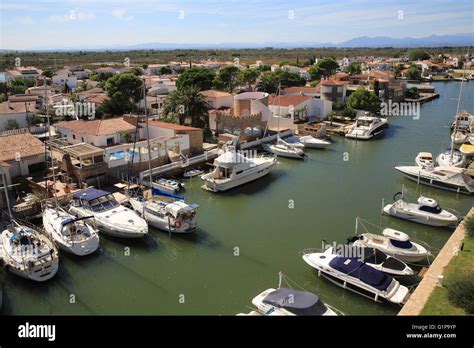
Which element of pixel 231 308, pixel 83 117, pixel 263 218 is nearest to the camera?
pixel 231 308

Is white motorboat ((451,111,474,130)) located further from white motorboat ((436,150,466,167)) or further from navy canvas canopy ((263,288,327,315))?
navy canvas canopy ((263,288,327,315))

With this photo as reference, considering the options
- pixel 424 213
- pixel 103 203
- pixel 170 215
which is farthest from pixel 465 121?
pixel 103 203

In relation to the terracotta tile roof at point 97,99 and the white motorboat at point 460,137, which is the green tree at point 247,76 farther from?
the white motorboat at point 460,137

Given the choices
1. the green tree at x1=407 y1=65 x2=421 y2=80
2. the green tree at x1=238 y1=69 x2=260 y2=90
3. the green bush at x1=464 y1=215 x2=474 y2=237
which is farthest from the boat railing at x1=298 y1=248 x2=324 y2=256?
the green tree at x1=407 y1=65 x2=421 y2=80

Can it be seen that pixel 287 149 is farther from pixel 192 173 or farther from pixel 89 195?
pixel 89 195

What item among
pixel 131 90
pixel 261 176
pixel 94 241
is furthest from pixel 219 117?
pixel 94 241

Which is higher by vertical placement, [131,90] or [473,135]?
[131,90]
